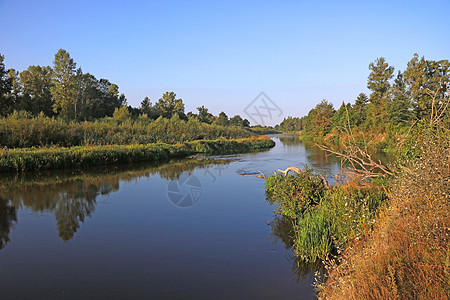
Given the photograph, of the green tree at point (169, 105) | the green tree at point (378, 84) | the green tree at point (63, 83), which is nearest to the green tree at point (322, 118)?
the green tree at point (378, 84)

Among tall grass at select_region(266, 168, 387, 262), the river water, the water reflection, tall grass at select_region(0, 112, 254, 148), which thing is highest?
tall grass at select_region(0, 112, 254, 148)

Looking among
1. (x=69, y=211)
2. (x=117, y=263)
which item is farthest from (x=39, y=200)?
(x=117, y=263)

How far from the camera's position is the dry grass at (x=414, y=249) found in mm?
3244

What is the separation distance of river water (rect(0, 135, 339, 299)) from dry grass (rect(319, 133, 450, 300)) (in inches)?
72.9

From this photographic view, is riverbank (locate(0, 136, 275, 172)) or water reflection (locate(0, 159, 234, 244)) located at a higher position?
riverbank (locate(0, 136, 275, 172))

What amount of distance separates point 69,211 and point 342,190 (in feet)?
29.0

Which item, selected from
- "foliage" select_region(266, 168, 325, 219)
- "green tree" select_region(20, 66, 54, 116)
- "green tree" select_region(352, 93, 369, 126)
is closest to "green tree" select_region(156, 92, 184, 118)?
"green tree" select_region(20, 66, 54, 116)

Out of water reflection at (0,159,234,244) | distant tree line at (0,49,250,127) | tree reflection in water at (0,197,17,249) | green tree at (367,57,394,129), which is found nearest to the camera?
tree reflection in water at (0,197,17,249)

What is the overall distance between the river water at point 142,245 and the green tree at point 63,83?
1240 inches

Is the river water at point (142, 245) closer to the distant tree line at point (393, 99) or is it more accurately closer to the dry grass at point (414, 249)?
the dry grass at point (414, 249)

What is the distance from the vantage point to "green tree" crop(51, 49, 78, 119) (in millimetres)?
41188

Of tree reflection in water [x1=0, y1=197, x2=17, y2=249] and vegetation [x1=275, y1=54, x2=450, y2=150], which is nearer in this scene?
tree reflection in water [x1=0, y1=197, x2=17, y2=249]

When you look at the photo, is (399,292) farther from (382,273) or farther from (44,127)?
(44,127)

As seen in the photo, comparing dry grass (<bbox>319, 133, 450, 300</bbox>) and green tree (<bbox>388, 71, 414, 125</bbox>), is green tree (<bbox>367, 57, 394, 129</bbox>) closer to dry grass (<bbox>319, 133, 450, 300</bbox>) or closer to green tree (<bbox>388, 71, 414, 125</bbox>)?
green tree (<bbox>388, 71, 414, 125</bbox>)
